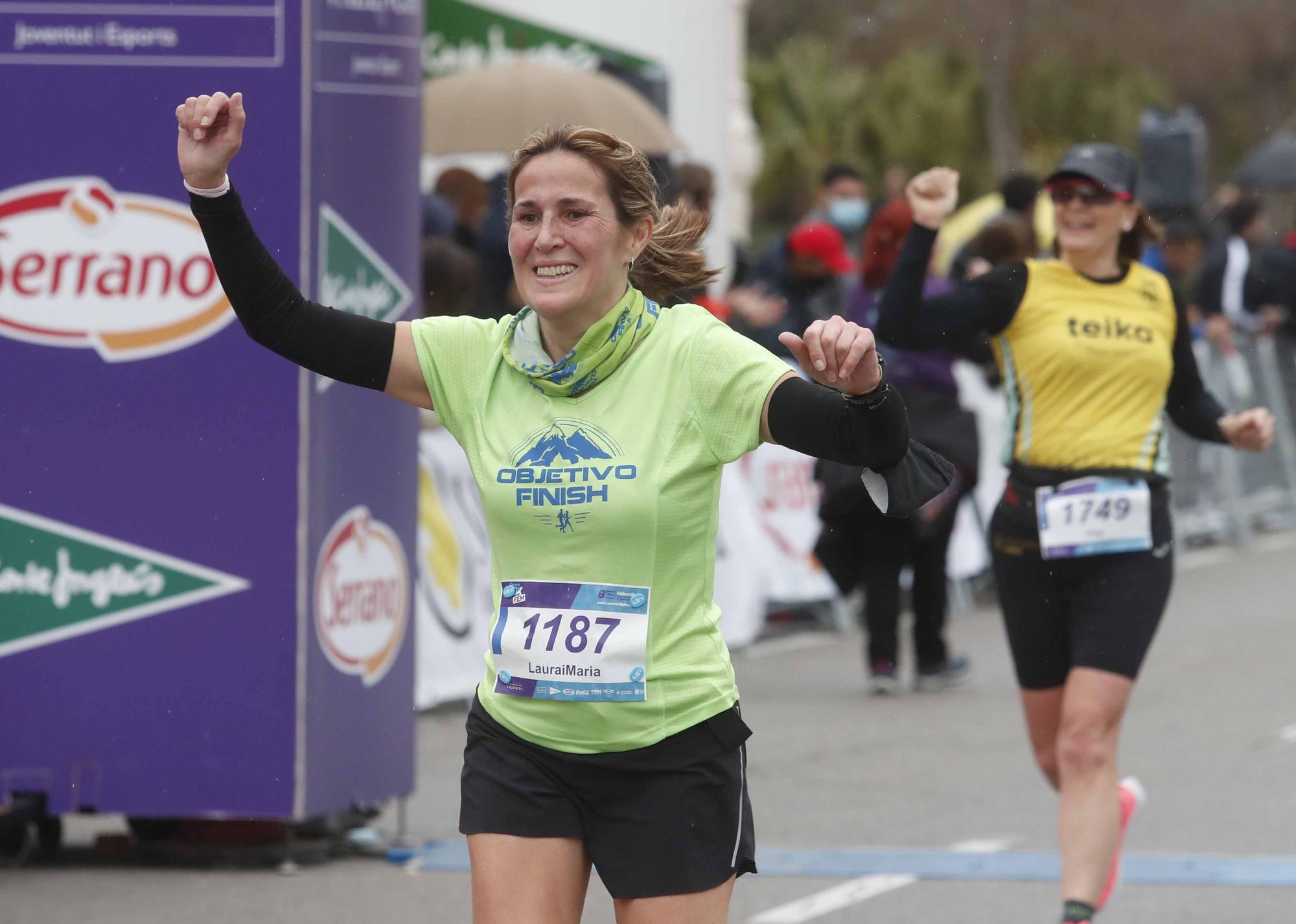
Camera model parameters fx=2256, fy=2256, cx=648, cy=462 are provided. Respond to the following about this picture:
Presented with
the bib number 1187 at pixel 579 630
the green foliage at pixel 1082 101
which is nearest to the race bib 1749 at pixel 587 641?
the bib number 1187 at pixel 579 630

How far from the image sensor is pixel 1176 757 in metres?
8.98

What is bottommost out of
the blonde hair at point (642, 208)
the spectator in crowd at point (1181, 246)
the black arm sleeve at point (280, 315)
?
the black arm sleeve at point (280, 315)

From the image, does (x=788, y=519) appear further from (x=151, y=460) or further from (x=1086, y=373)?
(x=1086, y=373)

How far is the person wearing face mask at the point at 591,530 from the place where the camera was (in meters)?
3.80

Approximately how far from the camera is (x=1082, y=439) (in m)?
6.11

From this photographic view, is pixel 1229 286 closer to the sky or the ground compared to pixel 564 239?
closer to the sky

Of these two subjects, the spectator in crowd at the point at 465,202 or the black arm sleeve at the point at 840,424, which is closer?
the black arm sleeve at the point at 840,424

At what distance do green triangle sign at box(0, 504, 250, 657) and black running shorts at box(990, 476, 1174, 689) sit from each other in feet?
7.27

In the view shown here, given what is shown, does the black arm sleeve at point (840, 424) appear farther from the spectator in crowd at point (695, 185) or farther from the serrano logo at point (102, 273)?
the spectator in crowd at point (695, 185)

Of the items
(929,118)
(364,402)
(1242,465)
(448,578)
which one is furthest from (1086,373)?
(929,118)

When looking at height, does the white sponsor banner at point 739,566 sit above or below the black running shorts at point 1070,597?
below

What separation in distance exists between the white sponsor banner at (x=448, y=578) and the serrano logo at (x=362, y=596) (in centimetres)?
245

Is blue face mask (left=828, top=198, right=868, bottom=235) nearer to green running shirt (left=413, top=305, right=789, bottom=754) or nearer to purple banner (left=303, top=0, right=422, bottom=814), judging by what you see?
purple banner (left=303, top=0, right=422, bottom=814)

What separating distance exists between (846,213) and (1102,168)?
9.38 meters
